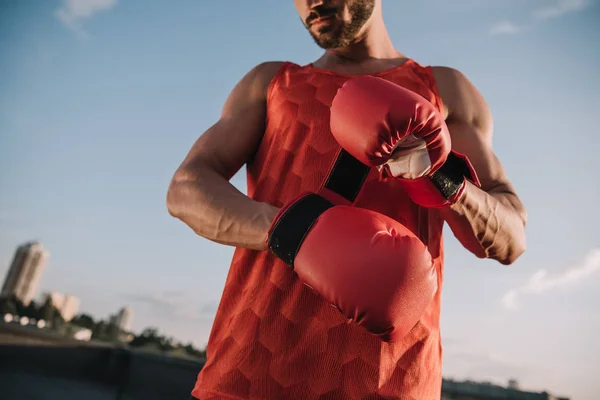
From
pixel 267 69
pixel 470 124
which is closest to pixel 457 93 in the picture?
pixel 470 124

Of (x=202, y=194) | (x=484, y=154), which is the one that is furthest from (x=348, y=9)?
(x=202, y=194)

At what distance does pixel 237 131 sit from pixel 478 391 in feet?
18.4

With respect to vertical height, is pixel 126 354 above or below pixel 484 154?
below

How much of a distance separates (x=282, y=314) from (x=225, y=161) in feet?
1.65

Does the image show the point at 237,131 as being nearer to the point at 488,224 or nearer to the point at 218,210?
the point at 218,210

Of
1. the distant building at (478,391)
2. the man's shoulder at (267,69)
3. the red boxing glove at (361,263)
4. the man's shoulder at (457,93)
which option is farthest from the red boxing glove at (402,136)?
the distant building at (478,391)

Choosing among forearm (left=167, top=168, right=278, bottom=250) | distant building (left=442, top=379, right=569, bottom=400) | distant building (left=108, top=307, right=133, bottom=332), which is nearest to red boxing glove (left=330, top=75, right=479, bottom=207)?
forearm (left=167, top=168, right=278, bottom=250)

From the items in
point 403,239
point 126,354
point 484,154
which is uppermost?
point 484,154

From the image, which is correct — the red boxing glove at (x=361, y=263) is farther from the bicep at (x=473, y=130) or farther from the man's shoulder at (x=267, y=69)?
the man's shoulder at (x=267, y=69)

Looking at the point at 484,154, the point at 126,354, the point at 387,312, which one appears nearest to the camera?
the point at 387,312

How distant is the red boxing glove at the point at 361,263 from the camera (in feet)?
2.49

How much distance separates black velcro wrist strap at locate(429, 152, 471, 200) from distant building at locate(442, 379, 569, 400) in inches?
193

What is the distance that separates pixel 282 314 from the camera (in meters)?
1.02

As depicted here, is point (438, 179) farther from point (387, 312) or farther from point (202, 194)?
point (202, 194)
